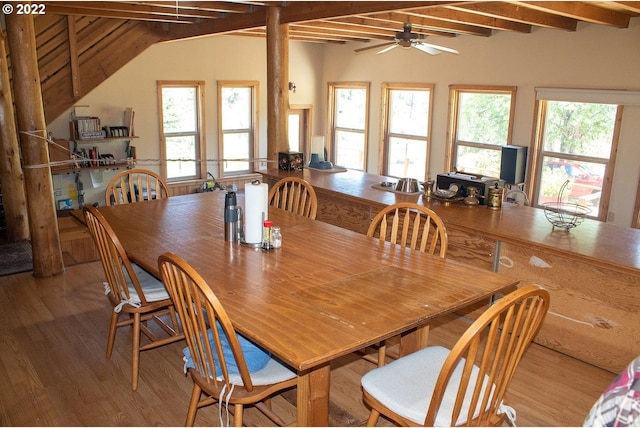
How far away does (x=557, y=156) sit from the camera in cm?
671

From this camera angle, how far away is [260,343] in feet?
5.61

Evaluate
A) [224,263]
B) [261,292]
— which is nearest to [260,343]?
[261,292]

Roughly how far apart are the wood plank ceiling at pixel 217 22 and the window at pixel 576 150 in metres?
0.97

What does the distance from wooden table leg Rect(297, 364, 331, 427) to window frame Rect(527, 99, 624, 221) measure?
5525 mm

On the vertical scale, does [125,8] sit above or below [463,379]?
above

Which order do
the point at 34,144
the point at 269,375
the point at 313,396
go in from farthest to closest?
the point at 34,144, the point at 269,375, the point at 313,396

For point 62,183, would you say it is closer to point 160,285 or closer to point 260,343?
point 160,285

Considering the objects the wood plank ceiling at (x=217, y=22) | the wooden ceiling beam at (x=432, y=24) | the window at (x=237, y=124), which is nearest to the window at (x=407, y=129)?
the wood plank ceiling at (x=217, y=22)

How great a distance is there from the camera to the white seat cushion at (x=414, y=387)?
181cm

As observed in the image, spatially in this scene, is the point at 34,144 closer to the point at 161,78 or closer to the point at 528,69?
the point at 161,78

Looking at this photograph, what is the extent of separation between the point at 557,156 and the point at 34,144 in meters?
5.73

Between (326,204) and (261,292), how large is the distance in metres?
2.40

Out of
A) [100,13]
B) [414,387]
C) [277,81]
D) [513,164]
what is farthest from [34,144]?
[513,164]

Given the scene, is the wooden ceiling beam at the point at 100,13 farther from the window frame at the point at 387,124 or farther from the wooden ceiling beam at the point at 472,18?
the window frame at the point at 387,124
